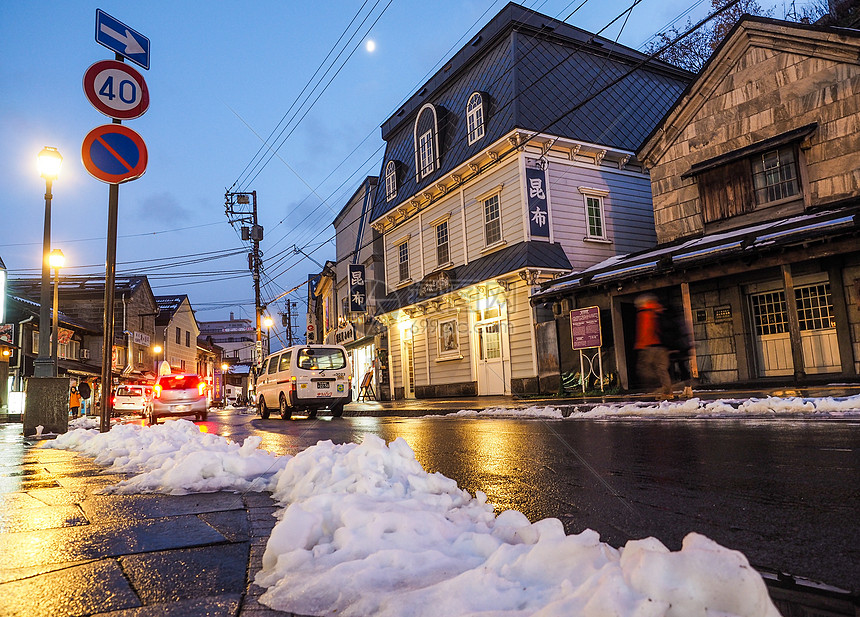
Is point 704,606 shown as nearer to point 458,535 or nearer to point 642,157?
point 458,535

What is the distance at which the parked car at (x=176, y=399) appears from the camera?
→ 869 inches

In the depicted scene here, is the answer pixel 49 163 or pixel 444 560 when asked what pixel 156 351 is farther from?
pixel 444 560

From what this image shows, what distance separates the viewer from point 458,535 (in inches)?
99.0

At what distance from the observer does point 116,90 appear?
807cm

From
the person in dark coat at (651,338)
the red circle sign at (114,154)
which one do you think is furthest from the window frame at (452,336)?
the red circle sign at (114,154)

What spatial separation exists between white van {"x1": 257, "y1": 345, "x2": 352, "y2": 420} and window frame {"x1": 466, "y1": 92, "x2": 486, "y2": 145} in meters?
8.78

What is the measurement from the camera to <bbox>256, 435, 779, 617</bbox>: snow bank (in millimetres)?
1532

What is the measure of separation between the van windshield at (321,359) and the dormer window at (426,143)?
29.7 feet

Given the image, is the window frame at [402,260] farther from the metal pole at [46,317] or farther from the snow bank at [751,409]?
the snow bank at [751,409]

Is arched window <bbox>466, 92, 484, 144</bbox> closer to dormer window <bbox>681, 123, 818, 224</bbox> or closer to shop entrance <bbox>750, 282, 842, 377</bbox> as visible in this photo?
dormer window <bbox>681, 123, 818, 224</bbox>

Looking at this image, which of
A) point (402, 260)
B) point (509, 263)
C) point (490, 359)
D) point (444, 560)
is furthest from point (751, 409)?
point (402, 260)

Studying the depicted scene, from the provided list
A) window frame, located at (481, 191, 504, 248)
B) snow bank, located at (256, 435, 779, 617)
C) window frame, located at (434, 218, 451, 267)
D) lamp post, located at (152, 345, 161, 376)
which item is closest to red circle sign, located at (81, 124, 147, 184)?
snow bank, located at (256, 435, 779, 617)

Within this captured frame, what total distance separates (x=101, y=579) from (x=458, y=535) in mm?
1407

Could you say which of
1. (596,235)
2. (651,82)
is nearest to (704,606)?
(596,235)
